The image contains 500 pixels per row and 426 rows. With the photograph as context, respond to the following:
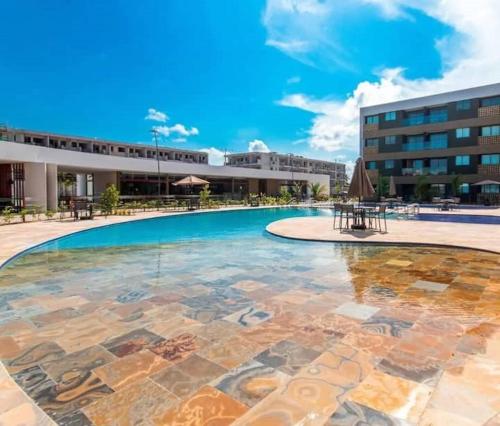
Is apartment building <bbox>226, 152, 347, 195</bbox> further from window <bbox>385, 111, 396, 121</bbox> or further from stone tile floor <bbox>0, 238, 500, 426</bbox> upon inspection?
stone tile floor <bbox>0, 238, 500, 426</bbox>

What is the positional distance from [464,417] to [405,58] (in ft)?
72.4

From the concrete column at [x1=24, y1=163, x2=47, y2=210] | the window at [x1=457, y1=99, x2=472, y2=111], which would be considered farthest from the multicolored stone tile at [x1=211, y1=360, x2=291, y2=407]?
the window at [x1=457, y1=99, x2=472, y2=111]

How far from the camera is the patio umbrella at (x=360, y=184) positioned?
1212cm

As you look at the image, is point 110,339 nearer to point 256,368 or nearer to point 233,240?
point 256,368

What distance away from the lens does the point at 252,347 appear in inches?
134

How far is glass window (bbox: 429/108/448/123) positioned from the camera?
34.3 m

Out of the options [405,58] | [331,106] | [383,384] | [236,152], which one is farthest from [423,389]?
[236,152]

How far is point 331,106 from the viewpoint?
25562 millimetres

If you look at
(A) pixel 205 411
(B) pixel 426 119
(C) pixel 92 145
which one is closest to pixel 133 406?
(A) pixel 205 411

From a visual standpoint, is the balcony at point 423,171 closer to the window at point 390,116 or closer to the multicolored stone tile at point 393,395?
the window at point 390,116

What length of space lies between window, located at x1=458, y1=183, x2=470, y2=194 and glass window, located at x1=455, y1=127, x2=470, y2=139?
463 cm

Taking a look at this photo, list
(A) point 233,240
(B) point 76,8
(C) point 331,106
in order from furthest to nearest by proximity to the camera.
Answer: (C) point 331,106 → (B) point 76,8 → (A) point 233,240

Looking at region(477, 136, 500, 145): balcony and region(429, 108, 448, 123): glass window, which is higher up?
region(429, 108, 448, 123): glass window

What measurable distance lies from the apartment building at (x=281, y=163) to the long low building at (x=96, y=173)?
19634mm
